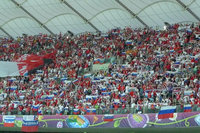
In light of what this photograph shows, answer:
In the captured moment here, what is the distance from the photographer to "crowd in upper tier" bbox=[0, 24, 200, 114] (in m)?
34.8

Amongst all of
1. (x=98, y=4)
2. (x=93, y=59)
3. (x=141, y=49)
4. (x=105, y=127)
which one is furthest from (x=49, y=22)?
(x=105, y=127)

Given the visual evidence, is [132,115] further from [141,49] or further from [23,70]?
[23,70]

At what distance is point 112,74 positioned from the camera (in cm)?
4166

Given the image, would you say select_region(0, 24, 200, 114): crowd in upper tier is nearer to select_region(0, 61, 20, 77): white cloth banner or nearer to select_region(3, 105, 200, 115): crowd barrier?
select_region(3, 105, 200, 115): crowd barrier

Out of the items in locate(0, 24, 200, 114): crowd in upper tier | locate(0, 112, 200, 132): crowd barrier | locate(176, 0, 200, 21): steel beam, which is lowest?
locate(0, 112, 200, 132): crowd barrier

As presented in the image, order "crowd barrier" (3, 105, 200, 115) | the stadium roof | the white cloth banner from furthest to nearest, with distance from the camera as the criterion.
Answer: the white cloth banner → the stadium roof → "crowd barrier" (3, 105, 200, 115)

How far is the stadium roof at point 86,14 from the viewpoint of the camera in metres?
48.6

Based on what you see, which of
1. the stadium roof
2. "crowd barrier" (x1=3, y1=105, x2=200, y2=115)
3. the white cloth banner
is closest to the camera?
"crowd barrier" (x1=3, y1=105, x2=200, y2=115)

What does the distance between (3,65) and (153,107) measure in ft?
77.4

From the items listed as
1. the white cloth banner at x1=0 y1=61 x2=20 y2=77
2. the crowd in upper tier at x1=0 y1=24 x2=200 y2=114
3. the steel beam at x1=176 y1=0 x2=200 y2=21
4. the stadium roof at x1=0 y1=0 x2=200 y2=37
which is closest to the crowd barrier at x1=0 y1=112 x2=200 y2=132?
the crowd in upper tier at x1=0 y1=24 x2=200 y2=114

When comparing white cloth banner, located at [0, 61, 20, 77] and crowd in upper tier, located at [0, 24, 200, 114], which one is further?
white cloth banner, located at [0, 61, 20, 77]

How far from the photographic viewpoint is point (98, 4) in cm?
5150

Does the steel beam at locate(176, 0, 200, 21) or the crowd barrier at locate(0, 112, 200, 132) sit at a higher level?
the steel beam at locate(176, 0, 200, 21)

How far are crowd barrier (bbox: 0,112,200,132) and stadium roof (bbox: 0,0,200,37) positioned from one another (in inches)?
720
